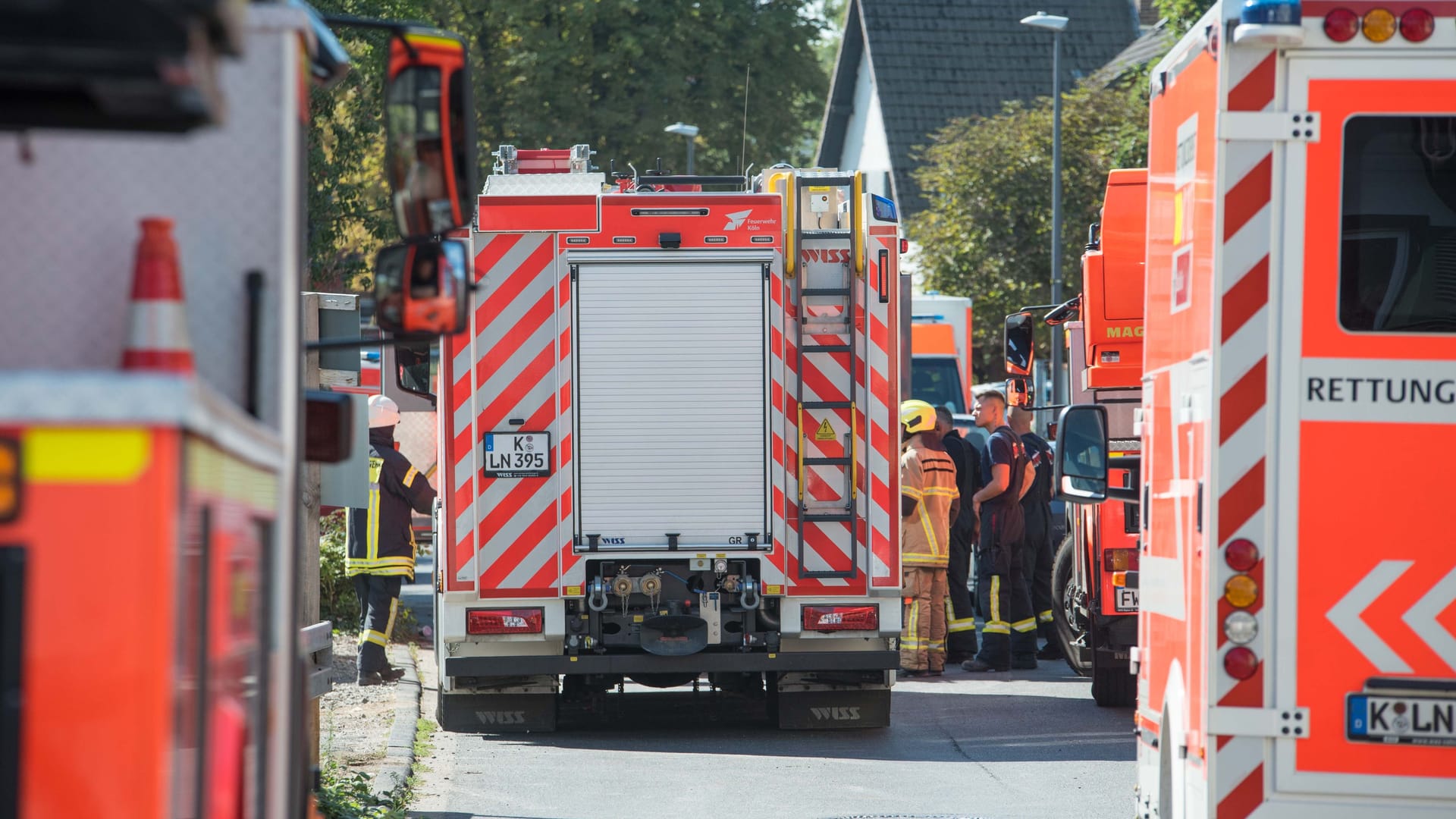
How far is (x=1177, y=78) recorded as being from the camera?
5.79 meters

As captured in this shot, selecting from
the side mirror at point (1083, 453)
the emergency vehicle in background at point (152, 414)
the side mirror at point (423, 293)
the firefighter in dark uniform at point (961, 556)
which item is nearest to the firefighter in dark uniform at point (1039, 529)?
the firefighter in dark uniform at point (961, 556)

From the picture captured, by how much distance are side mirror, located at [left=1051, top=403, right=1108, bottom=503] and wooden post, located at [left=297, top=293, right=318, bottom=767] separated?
2.80 meters

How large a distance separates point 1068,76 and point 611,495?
38.3 m

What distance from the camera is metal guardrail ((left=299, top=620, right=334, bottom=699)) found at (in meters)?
6.18

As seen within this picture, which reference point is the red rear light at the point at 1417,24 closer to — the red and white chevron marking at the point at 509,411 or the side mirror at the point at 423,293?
the side mirror at the point at 423,293

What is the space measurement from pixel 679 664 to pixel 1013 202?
22266 mm

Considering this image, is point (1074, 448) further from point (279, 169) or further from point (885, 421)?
point (279, 169)

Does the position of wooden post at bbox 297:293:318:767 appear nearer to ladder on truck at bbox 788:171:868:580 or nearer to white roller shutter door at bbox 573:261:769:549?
white roller shutter door at bbox 573:261:769:549

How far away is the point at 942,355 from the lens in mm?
25234

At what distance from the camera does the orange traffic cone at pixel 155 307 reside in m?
3.55

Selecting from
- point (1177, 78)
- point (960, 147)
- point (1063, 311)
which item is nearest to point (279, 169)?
point (1177, 78)


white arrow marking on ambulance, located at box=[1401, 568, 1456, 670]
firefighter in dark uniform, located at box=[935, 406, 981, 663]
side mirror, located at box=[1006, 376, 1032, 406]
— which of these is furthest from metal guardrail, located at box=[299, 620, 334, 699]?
side mirror, located at box=[1006, 376, 1032, 406]

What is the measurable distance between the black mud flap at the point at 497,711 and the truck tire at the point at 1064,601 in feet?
12.2

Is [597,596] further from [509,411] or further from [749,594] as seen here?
[509,411]
